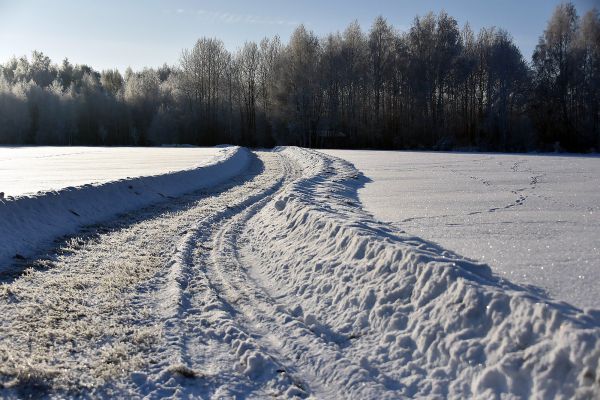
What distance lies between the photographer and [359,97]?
194 feet

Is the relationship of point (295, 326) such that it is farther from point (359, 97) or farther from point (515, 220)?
point (359, 97)

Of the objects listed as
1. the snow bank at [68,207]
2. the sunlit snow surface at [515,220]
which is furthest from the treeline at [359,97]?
the snow bank at [68,207]

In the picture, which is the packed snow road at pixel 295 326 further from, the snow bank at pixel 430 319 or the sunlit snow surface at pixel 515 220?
the sunlit snow surface at pixel 515 220

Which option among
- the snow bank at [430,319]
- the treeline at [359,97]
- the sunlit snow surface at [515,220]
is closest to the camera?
the snow bank at [430,319]

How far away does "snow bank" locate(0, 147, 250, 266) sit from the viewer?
27.9 feet

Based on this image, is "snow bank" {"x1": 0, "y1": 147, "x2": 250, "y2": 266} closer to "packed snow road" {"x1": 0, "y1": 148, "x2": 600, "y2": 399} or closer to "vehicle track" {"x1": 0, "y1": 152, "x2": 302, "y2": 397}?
"vehicle track" {"x1": 0, "y1": 152, "x2": 302, "y2": 397}

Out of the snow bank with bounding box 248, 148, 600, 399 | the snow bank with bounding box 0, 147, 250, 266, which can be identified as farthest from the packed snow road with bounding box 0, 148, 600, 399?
the snow bank with bounding box 0, 147, 250, 266

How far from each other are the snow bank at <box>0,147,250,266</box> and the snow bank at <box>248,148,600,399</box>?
395 cm

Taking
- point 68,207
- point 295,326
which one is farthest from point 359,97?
point 295,326

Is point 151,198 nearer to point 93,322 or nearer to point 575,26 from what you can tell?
point 93,322

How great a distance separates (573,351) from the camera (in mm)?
3648

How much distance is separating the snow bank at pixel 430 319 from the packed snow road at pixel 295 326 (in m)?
0.01

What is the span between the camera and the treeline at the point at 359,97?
5062cm

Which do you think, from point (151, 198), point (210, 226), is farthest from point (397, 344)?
point (151, 198)
